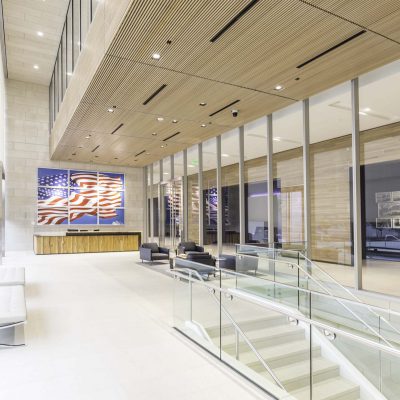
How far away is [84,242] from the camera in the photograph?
15.3 m

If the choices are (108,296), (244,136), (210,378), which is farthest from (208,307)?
(244,136)

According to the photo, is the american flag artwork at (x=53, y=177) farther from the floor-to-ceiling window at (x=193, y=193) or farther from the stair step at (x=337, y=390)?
the stair step at (x=337, y=390)

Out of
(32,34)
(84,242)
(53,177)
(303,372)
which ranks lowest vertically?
(303,372)

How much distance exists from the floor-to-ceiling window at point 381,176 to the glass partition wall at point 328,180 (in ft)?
0.06

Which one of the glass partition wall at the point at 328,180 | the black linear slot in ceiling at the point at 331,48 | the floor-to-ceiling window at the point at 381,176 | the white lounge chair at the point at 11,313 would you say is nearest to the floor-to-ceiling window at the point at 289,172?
the glass partition wall at the point at 328,180

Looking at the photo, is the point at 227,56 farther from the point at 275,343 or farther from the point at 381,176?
the point at 275,343

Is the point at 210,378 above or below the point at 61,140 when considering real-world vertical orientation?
below

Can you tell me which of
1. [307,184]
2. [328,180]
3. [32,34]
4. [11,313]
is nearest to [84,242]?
[32,34]

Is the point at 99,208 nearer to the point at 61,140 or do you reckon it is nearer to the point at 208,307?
the point at 61,140

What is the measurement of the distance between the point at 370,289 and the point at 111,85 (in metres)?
6.71

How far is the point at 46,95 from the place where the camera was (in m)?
16.6

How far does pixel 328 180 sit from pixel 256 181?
266 cm

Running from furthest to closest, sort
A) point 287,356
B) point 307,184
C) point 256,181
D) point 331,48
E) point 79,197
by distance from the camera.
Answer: point 79,197
point 256,181
point 307,184
point 331,48
point 287,356

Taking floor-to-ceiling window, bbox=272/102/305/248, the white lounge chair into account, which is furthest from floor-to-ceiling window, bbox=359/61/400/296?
the white lounge chair
